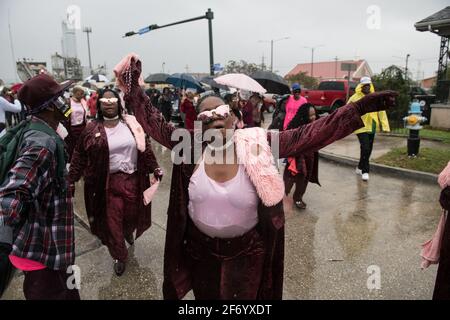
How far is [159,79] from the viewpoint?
18203mm

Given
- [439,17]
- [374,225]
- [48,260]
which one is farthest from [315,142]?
[439,17]

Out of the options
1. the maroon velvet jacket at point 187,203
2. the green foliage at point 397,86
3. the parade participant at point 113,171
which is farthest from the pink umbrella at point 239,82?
the green foliage at point 397,86

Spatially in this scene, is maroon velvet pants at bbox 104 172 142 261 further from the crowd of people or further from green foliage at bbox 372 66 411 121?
green foliage at bbox 372 66 411 121

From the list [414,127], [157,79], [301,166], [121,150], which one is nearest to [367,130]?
[414,127]

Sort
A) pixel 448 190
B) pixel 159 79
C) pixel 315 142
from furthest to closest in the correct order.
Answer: pixel 159 79 → pixel 448 190 → pixel 315 142

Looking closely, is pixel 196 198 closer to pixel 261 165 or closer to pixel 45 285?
pixel 261 165

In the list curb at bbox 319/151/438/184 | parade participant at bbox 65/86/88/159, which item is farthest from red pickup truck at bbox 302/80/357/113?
parade participant at bbox 65/86/88/159

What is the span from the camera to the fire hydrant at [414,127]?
7254 millimetres

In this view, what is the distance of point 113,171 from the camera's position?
3.46 meters

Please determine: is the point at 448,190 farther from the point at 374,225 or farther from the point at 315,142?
the point at 374,225

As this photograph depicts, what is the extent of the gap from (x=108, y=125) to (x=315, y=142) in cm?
241

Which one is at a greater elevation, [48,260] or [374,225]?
[48,260]

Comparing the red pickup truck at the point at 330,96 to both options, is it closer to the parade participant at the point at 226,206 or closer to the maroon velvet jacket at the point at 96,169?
the maroon velvet jacket at the point at 96,169

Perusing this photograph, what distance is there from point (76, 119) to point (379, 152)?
6969 mm
